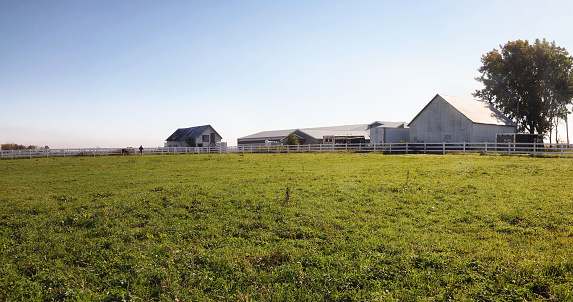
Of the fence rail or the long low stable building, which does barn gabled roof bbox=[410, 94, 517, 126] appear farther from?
the long low stable building

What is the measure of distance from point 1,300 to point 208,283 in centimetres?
288

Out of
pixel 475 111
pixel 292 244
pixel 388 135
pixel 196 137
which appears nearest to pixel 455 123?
pixel 475 111

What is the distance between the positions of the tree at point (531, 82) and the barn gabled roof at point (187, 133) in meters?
49.1

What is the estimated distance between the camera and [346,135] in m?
61.7

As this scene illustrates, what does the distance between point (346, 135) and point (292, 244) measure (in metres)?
56.6

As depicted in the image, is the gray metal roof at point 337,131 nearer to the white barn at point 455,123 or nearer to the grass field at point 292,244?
the white barn at point 455,123

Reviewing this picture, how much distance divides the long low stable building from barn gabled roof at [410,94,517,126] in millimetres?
4097

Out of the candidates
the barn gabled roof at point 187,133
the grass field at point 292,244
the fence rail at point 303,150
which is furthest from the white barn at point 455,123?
the barn gabled roof at point 187,133

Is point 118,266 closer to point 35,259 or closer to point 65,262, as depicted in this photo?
point 65,262

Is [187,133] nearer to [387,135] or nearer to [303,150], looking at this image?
[303,150]

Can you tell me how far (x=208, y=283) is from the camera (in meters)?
4.95

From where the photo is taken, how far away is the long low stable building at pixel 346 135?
42.6 metres

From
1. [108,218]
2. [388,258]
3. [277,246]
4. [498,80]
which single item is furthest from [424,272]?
[498,80]

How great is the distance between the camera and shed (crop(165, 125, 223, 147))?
6246 cm
